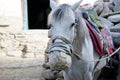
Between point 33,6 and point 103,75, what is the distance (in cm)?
818

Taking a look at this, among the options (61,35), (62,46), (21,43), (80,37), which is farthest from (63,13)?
(21,43)

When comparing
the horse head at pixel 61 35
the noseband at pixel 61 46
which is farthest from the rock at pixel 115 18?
the noseband at pixel 61 46

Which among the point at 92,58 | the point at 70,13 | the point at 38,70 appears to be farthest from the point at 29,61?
the point at 70,13

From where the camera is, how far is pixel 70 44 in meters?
2.94

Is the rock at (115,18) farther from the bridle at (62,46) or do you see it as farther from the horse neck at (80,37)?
the bridle at (62,46)

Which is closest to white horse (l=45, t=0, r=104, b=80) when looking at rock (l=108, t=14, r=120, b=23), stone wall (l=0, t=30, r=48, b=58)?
rock (l=108, t=14, r=120, b=23)

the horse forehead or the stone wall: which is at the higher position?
the horse forehead

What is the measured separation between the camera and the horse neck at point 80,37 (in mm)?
3273

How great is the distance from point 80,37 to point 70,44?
0.45m

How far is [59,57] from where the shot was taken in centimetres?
281

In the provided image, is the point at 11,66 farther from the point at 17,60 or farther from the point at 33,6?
the point at 33,6

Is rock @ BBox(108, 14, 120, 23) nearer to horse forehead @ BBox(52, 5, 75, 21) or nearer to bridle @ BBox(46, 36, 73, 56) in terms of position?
horse forehead @ BBox(52, 5, 75, 21)

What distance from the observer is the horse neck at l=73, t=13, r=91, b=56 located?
3.27 metres

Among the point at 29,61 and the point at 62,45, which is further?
the point at 29,61
